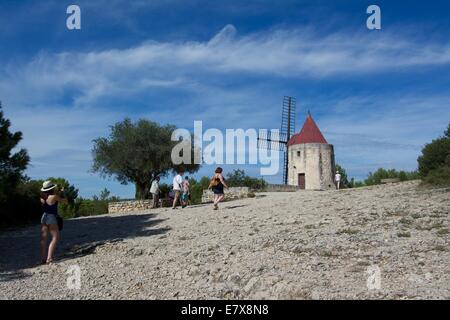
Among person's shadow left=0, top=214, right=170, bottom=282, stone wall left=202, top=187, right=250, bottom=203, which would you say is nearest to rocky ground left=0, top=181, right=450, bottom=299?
person's shadow left=0, top=214, right=170, bottom=282

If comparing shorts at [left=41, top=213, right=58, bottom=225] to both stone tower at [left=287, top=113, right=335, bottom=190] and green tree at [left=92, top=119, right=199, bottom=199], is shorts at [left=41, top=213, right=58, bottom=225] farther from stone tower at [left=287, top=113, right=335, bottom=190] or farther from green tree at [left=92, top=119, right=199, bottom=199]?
stone tower at [left=287, top=113, right=335, bottom=190]

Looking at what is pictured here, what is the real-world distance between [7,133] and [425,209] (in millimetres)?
12584

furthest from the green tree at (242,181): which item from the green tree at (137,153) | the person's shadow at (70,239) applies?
the person's shadow at (70,239)

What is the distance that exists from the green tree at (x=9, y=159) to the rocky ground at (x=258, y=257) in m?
2.03

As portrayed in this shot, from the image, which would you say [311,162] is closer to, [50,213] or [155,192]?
[155,192]

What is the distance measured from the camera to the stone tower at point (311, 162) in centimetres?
3694

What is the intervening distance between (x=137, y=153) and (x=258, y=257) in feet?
70.3

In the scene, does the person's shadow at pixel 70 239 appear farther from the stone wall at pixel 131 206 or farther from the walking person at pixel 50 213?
the stone wall at pixel 131 206

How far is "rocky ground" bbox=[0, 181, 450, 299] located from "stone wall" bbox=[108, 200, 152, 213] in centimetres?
864

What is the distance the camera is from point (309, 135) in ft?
127
